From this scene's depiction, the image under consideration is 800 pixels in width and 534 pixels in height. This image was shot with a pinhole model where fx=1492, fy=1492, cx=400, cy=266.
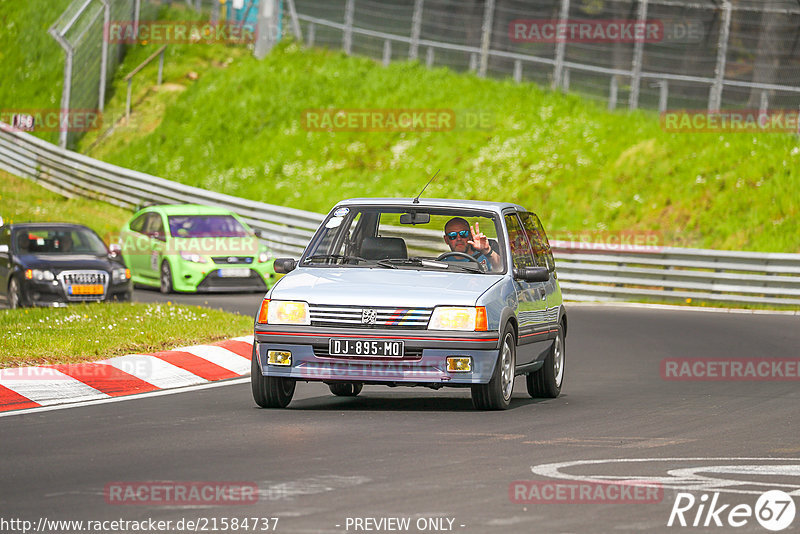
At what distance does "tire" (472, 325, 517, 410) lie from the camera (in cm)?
1105

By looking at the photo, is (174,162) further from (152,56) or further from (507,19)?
(507,19)

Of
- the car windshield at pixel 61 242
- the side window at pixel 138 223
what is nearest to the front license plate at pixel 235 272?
the side window at pixel 138 223

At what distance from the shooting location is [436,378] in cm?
1074

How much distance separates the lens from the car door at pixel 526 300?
1187 centimetres

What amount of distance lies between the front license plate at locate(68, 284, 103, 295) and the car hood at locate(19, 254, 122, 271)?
28cm

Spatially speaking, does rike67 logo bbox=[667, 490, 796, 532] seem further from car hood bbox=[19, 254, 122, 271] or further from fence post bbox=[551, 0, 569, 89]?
fence post bbox=[551, 0, 569, 89]

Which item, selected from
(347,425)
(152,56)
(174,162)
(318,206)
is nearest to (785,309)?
(318,206)

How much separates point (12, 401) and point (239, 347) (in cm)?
421

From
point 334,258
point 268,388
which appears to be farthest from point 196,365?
point 268,388

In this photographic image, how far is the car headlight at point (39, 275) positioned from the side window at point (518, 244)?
406 inches

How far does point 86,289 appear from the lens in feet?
69.9

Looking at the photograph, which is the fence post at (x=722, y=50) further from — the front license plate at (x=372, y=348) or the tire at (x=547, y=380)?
the front license plate at (x=372, y=348)

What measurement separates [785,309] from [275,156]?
57.8 ft

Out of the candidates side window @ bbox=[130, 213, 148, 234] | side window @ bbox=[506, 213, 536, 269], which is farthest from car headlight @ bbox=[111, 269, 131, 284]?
side window @ bbox=[506, 213, 536, 269]
